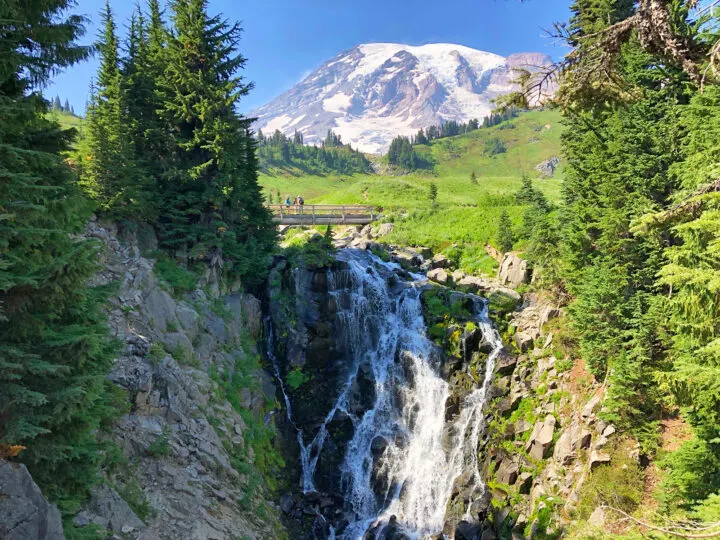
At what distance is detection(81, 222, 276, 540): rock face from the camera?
42.9 feet

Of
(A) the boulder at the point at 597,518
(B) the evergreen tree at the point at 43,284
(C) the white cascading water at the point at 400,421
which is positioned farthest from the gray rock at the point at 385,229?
(B) the evergreen tree at the point at 43,284

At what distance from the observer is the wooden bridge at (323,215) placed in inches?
1617

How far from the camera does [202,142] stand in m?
25.2

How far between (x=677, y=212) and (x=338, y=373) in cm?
2115

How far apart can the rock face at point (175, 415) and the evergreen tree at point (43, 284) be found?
2.80m

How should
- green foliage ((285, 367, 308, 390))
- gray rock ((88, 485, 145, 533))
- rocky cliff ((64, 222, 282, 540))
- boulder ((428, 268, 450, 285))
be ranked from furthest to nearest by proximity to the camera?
boulder ((428, 268, 450, 285)) → green foliage ((285, 367, 308, 390)) → rocky cliff ((64, 222, 282, 540)) → gray rock ((88, 485, 145, 533))

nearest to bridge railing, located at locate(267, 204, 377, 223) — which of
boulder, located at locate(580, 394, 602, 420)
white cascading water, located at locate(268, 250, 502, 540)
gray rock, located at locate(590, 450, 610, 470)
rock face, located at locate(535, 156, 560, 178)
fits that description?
white cascading water, located at locate(268, 250, 502, 540)

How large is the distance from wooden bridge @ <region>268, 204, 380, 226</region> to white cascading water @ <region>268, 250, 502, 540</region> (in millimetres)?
13486

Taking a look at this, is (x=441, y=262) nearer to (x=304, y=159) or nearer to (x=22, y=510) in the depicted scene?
(x=22, y=510)

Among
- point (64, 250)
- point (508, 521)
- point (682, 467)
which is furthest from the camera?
point (508, 521)

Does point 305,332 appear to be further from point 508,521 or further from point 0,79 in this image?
point 0,79

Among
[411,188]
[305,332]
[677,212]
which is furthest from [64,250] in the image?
[411,188]

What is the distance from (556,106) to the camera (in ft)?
25.7

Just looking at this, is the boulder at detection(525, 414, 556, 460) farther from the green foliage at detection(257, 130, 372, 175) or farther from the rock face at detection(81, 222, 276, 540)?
the green foliage at detection(257, 130, 372, 175)
